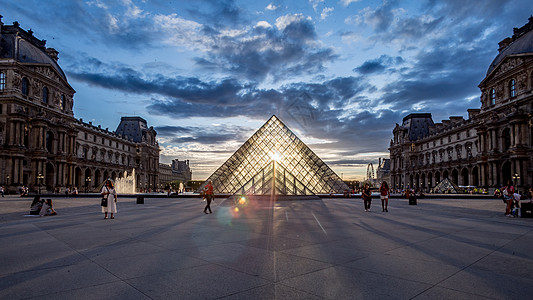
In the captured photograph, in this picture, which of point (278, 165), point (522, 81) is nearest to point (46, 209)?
point (278, 165)

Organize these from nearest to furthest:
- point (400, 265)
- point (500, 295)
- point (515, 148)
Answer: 1. point (500, 295)
2. point (400, 265)
3. point (515, 148)

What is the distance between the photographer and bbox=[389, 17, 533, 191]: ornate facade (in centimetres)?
3862

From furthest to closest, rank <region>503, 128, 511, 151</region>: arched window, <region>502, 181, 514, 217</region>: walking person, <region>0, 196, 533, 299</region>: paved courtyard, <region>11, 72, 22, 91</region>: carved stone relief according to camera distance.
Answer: <region>503, 128, 511, 151</region>: arched window
<region>11, 72, 22, 91</region>: carved stone relief
<region>502, 181, 514, 217</region>: walking person
<region>0, 196, 533, 299</region>: paved courtyard

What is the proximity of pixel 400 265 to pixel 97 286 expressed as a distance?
3.67m

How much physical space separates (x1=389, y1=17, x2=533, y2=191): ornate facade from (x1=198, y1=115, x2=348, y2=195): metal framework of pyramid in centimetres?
2672

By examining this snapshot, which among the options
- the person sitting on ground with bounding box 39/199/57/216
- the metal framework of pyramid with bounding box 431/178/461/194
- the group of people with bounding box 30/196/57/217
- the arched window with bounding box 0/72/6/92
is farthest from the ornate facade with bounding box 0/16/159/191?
the metal framework of pyramid with bounding box 431/178/461/194

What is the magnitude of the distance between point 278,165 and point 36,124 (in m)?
35.9

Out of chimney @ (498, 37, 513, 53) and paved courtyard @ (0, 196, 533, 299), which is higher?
chimney @ (498, 37, 513, 53)

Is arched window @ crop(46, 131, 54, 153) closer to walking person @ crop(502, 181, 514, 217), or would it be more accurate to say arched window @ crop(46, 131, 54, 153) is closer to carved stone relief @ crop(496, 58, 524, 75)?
walking person @ crop(502, 181, 514, 217)

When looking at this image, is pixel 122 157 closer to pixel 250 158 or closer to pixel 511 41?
pixel 250 158

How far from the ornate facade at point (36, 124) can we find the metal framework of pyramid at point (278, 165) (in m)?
28.3

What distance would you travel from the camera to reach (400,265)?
14.3 ft

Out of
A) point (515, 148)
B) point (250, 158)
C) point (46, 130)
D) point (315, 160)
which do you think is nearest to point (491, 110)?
point (515, 148)

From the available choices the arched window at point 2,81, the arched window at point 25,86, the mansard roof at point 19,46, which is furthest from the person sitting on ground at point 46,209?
the mansard roof at point 19,46
